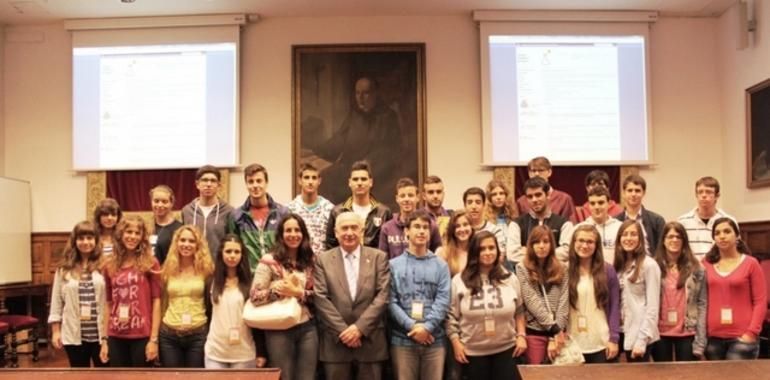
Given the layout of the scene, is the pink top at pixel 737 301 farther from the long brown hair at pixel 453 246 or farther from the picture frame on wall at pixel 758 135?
the picture frame on wall at pixel 758 135

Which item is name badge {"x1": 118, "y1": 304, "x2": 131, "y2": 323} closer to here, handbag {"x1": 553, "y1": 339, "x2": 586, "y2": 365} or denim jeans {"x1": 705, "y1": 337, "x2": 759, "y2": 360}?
handbag {"x1": 553, "y1": 339, "x2": 586, "y2": 365}

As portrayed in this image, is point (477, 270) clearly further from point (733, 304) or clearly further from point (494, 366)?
point (733, 304)

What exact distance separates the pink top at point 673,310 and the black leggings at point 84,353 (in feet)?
11.2

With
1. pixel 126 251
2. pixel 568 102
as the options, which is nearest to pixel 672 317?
pixel 126 251

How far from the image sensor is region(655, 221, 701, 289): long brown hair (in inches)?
151

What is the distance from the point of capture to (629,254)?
153 inches

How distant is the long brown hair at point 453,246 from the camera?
399 cm

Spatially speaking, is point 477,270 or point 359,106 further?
point 359,106

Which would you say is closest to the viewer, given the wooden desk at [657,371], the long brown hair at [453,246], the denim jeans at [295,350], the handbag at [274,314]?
the wooden desk at [657,371]

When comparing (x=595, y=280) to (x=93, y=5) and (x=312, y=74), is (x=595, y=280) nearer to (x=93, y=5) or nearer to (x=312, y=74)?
(x=312, y=74)

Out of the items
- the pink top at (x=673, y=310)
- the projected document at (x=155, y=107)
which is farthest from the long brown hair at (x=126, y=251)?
the projected document at (x=155, y=107)

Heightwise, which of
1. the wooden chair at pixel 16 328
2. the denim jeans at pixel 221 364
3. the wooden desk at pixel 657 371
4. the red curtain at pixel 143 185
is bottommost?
the wooden chair at pixel 16 328

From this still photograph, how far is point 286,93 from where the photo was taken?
7582 mm

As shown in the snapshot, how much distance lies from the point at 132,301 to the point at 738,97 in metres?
6.66
